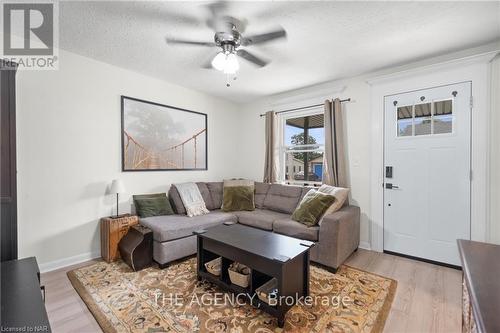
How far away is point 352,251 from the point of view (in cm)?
295

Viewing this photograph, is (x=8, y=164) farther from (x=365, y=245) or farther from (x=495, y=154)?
(x=495, y=154)

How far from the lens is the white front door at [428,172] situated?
2559mm

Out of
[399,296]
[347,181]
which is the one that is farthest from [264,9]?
[399,296]

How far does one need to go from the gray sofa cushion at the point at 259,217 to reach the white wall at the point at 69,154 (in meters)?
1.51

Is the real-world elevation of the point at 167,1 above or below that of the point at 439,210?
above

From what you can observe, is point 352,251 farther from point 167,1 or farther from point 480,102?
point 167,1

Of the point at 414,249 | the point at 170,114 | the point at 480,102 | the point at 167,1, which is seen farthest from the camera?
the point at 170,114

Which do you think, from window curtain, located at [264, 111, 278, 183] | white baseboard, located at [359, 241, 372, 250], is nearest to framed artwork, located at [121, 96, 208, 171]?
window curtain, located at [264, 111, 278, 183]

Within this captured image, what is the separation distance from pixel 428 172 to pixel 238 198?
2.60m

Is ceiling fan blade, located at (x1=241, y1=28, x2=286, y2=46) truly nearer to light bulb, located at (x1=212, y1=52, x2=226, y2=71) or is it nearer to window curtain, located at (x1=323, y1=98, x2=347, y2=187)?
light bulb, located at (x1=212, y1=52, x2=226, y2=71)

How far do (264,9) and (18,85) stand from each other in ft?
8.62

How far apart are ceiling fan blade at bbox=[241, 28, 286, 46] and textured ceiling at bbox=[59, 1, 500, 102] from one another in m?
0.06

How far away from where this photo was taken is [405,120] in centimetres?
292

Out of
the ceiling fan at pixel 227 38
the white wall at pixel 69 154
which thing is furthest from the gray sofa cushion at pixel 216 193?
the ceiling fan at pixel 227 38
